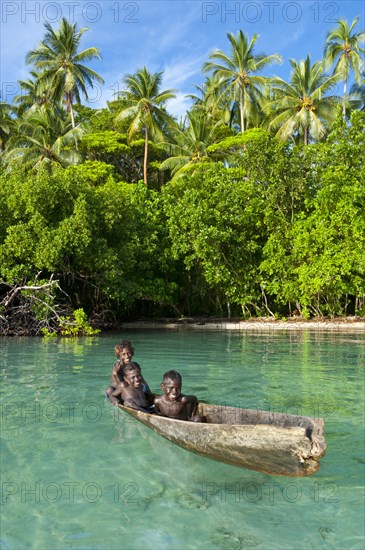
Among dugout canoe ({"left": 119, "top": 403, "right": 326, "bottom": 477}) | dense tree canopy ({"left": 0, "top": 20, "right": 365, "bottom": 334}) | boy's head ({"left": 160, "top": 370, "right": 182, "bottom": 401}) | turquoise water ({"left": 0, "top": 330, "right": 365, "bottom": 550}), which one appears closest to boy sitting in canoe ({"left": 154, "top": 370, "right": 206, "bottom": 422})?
boy's head ({"left": 160, "top": 370, "right": 182, "bottom": 401})

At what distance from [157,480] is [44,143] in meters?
27.3

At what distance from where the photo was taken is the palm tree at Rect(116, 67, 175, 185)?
30.4 meters

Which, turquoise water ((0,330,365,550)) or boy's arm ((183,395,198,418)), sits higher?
boy's arm ((183,395,198,418))

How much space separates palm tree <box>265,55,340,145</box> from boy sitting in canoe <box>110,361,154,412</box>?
25633 mm

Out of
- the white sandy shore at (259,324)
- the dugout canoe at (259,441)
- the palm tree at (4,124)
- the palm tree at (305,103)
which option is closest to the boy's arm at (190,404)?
the dugout canoe at (259,441)

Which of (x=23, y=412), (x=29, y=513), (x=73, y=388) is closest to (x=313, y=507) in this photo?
(x=29, y=513)

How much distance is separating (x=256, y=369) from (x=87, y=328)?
8.65 meters

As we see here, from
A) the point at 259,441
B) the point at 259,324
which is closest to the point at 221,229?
the point at 259,324

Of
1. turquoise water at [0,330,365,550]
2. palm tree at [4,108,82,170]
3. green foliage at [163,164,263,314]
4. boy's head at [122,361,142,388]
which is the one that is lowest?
turquoise water at [0,330,365,550]

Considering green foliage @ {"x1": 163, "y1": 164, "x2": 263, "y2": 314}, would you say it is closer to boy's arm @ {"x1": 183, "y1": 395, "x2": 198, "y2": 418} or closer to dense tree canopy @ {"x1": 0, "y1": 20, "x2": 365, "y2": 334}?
dense tree canopy @ {"x1": 0, "y1": 20, "x2": 365, "y2": 334}

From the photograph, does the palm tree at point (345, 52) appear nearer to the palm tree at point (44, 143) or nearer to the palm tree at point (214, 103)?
the palm tree at point (214, 103)

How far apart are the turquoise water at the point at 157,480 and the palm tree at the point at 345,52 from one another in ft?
89.1

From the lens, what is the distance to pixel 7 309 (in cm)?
1873

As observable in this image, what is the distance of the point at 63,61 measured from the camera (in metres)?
34.0
